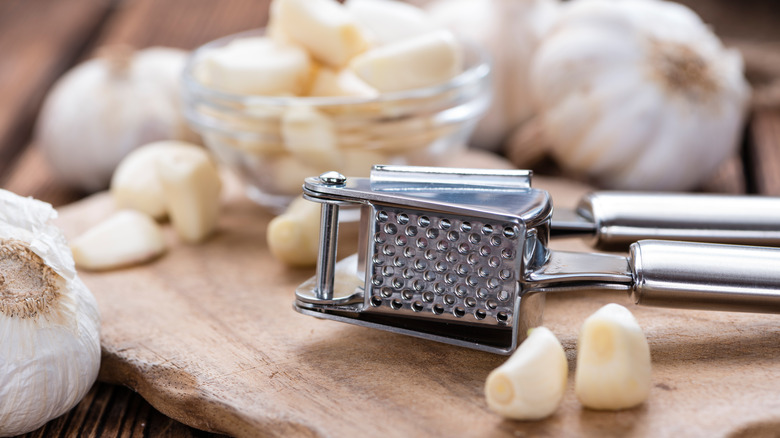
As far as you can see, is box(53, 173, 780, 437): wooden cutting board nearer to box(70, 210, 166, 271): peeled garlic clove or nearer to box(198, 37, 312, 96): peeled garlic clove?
box(70, 210, 166, 271): peeled garlic clove

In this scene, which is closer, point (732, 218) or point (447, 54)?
point (732, 218)

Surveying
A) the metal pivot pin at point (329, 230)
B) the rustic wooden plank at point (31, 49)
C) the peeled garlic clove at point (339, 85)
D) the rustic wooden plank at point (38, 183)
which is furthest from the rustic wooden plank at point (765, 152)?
the rustic wooden plank at point (31, 49)

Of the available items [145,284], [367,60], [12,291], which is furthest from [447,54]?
[12,291]

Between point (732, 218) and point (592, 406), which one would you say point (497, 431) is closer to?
point (592, 406)

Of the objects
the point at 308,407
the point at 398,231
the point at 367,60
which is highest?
the point at 367,60

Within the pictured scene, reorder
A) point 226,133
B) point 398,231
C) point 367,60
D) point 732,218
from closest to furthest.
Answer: point 398,231
point 732,218
point 367,60
point 226,133

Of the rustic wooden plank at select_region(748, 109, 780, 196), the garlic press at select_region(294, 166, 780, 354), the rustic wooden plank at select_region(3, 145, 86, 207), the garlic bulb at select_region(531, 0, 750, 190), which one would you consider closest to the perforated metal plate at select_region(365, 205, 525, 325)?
the garlic press at select_region(294, 166, 780, 354)
